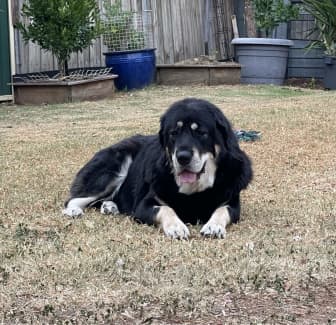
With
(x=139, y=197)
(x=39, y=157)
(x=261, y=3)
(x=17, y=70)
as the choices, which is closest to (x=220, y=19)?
(x=261, y=3)

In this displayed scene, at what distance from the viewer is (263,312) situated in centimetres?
342

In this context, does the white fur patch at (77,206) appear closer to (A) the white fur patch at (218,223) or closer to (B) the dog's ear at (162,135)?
(B) the dog's ear at (162,135)

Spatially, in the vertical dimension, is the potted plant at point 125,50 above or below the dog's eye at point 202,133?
above

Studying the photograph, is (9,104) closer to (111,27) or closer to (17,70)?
(17,70)

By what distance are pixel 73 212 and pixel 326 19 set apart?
10.3 meters

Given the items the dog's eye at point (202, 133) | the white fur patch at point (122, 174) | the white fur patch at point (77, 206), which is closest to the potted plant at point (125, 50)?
the white fur patch at point (122, 174)

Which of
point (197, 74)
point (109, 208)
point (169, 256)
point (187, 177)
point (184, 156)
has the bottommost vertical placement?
point (169, 256)

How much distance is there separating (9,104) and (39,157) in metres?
4.43

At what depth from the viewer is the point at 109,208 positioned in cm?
538

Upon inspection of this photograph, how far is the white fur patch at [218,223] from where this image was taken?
4570 mm

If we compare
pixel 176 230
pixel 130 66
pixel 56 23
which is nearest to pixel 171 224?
pixel 176 230

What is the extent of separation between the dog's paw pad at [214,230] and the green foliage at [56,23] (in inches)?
285

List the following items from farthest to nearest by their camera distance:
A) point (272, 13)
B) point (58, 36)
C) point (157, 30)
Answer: point (272, 13)
point (157, 30)
point (58, 36)

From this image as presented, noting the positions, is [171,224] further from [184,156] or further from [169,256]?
[169,256]
